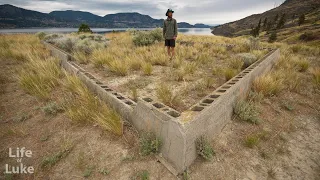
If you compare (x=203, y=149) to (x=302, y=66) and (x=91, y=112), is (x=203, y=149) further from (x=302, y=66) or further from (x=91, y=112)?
(x=302, y=66)

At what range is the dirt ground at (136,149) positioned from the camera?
2131 millimetres

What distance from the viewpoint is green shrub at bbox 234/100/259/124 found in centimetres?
315

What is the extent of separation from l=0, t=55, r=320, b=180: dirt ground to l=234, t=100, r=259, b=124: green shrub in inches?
4.5

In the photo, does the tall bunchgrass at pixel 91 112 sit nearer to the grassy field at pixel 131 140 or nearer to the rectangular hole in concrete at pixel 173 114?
the grassy field at pixel 131 140

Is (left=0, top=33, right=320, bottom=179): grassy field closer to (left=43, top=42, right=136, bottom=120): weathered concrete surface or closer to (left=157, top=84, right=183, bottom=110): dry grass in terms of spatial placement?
(left=157, top=84, right=183, bottom=110): dry grass

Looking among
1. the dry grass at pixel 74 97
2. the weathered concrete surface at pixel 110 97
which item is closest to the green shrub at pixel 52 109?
the dry grass at pixel 74 97

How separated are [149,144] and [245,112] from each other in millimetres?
1918

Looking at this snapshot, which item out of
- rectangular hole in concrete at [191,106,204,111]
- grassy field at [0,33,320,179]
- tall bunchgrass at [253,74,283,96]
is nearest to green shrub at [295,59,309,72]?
grassy field at [0,33,320,179]

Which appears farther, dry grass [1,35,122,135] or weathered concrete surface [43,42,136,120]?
weathered concrete surface [43,42,136,120]

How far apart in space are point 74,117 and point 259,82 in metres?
4.16

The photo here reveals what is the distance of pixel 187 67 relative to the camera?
5.60m

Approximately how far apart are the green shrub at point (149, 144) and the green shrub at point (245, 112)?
1.76m

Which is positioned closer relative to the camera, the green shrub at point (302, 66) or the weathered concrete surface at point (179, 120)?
the weathered concrete surface at point (179, 120)

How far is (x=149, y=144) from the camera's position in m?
2.35
